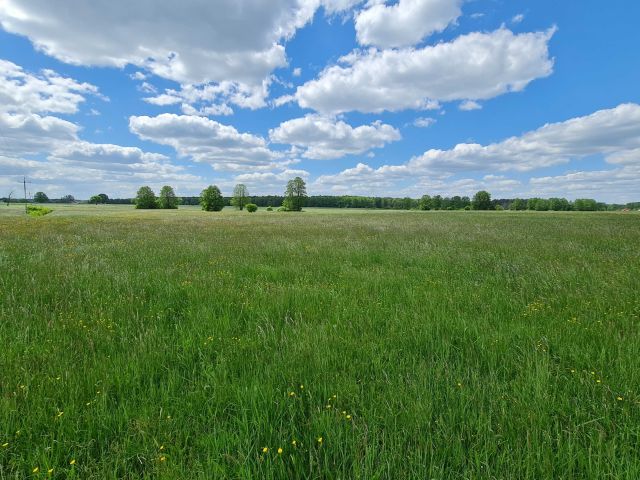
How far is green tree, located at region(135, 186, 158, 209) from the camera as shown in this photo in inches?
4707

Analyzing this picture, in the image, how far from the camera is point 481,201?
138 m

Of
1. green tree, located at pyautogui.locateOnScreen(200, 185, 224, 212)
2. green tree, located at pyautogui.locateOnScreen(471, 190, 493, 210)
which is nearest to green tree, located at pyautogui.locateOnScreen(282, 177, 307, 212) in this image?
green tree, located at pyautogui.locateOnScreen(200, 185, 224, 212)

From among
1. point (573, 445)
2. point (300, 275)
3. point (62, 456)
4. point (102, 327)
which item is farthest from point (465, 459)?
point (300, 275)

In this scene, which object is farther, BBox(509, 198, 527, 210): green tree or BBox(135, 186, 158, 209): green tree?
BBox(509, 198, 527, 210): green tree

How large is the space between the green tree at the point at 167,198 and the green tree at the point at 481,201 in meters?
133

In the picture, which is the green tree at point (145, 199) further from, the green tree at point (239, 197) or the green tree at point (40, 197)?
the green tree at point (40, 197)

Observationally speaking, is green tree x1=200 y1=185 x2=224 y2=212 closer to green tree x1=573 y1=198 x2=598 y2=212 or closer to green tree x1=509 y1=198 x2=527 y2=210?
green tree x1=509 y1=198 x2=527 y2=210

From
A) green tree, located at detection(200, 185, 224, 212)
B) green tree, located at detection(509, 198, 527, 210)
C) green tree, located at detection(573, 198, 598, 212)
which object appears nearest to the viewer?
green tree, located at detection(200, 185, 224, 212)

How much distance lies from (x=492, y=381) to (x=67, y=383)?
3.77m

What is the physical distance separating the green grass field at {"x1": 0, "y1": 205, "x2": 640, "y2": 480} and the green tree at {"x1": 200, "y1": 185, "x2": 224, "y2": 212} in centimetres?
10803

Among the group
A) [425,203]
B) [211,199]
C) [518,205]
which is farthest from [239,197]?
[518,205]

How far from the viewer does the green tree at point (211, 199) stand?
10700 centimetres

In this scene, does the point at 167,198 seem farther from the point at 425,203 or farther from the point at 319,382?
the point at 319,382

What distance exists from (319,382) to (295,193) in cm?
11573
